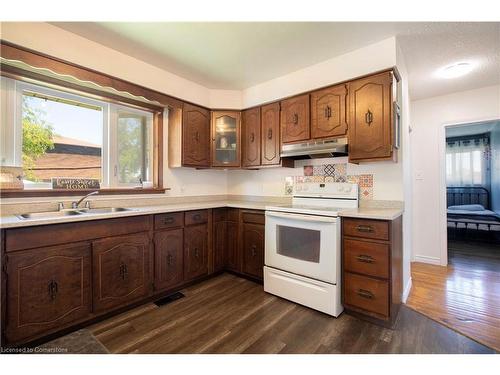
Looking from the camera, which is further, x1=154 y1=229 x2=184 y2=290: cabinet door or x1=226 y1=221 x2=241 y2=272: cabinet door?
x1=226 y1=221 x2=241 y2=272: cabinet door

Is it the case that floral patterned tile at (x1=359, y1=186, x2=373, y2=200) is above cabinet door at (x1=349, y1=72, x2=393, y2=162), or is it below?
below

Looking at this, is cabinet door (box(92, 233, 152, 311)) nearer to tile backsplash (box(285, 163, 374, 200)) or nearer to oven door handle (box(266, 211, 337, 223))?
oven door handle (box(266, 211, 337, 223))

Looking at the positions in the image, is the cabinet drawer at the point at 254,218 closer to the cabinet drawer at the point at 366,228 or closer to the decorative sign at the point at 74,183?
the cabinet drawer at the point at 366,228

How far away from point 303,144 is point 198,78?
1530 millimetres

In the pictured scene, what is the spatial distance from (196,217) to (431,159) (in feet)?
11.1

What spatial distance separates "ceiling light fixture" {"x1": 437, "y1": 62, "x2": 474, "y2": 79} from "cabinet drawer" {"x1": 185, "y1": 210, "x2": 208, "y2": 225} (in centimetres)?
311

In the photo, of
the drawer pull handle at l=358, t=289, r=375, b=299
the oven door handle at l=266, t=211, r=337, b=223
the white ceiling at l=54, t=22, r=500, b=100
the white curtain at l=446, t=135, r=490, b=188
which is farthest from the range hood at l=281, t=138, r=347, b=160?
the white curtain at l=446, t=135, r=490, b=188

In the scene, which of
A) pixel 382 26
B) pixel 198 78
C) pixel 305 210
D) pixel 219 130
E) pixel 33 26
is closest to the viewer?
pixel 33 26

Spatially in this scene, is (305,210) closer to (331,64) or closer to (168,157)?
(331,64)

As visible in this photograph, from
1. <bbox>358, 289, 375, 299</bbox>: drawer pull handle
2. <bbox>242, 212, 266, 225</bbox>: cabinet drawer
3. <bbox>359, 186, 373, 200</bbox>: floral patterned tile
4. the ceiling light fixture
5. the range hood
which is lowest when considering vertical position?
<bbox>358, 289, 375, 299</bbox>: drawer pull handle

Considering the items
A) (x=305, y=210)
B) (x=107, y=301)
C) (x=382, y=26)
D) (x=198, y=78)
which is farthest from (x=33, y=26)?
Answer: (x=382, y=26)

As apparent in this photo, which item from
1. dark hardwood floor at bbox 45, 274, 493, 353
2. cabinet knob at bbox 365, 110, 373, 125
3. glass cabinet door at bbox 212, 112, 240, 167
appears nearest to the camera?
dark hardwood floor at bbox 45, 274, 493, 353

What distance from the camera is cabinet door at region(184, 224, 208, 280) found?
2527 mm

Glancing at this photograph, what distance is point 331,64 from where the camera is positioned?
95.7 inches
